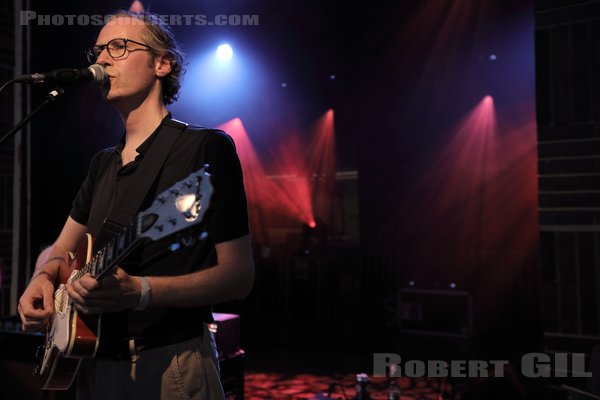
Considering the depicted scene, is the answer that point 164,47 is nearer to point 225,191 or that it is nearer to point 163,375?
point 225,191

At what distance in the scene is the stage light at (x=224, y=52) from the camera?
395 inches

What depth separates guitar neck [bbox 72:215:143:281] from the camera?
1.28 m

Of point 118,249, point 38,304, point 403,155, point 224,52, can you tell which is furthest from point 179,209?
point 403,155

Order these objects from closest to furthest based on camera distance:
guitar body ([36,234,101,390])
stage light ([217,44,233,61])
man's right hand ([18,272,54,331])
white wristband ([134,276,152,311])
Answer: white wristband ([134,276,152,311]) < guitar body ([36,234,101,390]) < man's right hand ([18,272,54,331]) < stage light ([217,44,233,61])

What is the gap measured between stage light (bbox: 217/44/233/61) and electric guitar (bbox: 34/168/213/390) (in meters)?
8.72

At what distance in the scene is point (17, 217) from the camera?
536 centimetres

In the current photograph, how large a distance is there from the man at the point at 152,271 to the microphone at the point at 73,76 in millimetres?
35

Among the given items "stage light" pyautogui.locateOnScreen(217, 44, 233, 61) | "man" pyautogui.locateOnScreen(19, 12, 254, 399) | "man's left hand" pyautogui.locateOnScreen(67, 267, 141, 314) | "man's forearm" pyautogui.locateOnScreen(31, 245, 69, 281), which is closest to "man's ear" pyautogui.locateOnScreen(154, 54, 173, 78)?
"man" pyautogui.locateOnScreen(19, 12, 254, 399)

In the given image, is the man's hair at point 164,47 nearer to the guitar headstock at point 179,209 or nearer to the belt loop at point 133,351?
the guitar headstock at point 179,209

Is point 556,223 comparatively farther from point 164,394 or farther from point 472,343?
point 472,343

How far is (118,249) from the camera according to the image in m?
1.32

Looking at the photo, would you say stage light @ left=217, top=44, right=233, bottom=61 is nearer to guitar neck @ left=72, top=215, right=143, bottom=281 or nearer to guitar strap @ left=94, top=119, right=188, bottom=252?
guitar strap @ left=94, top=119, right=188, bottom=252

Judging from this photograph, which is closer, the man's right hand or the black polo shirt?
the black polo shirt

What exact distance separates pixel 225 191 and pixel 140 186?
0.91 ft
